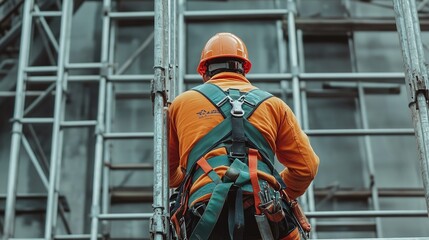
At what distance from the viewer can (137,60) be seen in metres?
9.67

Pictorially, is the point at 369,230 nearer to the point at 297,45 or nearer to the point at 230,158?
the point at 297,45

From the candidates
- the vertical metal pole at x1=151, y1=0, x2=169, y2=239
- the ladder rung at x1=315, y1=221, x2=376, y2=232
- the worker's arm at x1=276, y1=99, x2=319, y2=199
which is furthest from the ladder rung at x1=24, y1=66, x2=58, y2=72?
the worker's arm at x1=276, y1=99, x2=319, y2=199

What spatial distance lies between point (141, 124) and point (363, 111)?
98.0 inches

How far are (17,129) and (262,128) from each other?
443 cm

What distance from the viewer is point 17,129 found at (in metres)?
8.76

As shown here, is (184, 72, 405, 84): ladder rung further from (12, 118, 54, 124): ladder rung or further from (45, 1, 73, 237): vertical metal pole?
(12, 118, 54, 124): ladder rung

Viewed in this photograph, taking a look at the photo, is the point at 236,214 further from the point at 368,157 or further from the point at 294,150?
the point at 368,157

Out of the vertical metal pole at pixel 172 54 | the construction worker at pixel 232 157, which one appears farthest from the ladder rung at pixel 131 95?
the construction worker at pixel 232 157

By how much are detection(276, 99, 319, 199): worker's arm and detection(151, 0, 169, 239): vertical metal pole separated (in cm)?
74

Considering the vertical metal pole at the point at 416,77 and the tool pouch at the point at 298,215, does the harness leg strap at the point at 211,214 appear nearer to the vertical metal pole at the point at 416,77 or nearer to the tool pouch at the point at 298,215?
the tool pouch at the point at 298,215

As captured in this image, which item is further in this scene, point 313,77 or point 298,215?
point 313,77

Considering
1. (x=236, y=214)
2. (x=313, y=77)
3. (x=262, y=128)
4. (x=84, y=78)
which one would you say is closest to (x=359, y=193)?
(x=313, y=77)

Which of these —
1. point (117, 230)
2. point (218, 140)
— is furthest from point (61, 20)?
point (218, 140)

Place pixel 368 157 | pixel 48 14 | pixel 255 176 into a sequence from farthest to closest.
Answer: pixel 48 14
pixel 368 157
pixel 255 176
